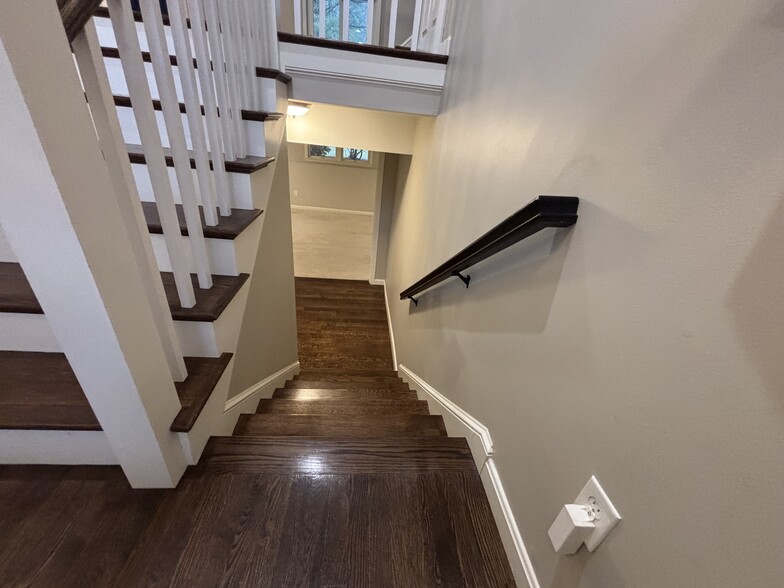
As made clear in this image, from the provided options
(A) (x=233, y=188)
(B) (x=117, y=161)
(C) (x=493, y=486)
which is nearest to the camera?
(B) (x=117, y=161)

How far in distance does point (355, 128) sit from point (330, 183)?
482 cm

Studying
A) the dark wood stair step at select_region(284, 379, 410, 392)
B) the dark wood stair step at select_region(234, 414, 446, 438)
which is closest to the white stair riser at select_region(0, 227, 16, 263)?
the dark wood stair step at select_region(234, 414, 446, 438)

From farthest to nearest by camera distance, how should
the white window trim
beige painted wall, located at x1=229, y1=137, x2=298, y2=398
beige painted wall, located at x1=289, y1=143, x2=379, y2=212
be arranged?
beige painted wall, located at x1=289, y1=143, x2=379, y2=212, the white window trim, beige painted wall, located at x1=229, y1=137, x2=298, y2=398

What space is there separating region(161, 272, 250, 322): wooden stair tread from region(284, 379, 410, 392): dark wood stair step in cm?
141

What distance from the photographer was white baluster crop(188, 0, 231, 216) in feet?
3.57

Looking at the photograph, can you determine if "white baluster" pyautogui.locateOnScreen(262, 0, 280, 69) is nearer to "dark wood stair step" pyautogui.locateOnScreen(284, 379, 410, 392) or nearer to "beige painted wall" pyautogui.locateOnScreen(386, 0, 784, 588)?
"beige painted wall" pyautogui.locateOnScreen(386, 0, 784, 588)

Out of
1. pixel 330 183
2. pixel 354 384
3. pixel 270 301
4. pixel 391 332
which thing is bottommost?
pixel 391 332

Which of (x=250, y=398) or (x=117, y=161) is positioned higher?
(x=117, y=161)

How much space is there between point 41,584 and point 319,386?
5.86 feet

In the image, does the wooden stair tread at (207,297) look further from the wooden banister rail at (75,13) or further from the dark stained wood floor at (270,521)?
the wooden banister rail at (75,13)

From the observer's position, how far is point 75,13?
57 centimetres

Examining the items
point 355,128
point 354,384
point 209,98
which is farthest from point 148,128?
point 355,128

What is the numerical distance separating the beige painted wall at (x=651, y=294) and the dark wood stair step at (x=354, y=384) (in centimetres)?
153

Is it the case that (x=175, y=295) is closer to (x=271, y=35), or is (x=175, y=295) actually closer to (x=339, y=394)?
(x=339, y=394)
